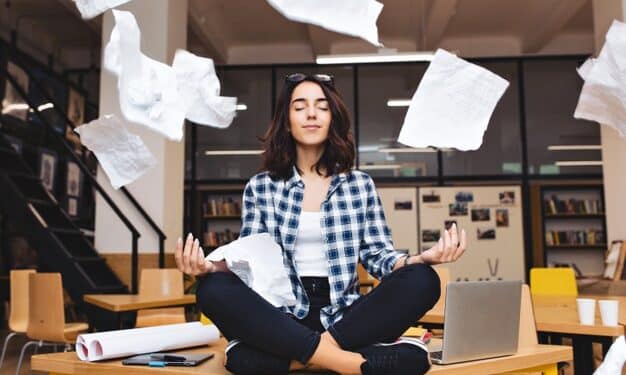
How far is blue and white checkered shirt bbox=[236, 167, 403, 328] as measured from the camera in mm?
1803

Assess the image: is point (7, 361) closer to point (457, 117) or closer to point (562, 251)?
point (457, 117)

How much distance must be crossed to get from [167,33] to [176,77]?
4.74 metres

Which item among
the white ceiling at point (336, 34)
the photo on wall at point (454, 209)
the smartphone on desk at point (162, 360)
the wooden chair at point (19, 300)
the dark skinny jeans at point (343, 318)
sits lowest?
the wooden chair at point (19, 300)

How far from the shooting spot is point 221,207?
8.88 meters

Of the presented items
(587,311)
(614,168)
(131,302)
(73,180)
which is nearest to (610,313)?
(587,311)

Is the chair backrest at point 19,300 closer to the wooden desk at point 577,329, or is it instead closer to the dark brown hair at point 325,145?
the wooden desk at point 577,329

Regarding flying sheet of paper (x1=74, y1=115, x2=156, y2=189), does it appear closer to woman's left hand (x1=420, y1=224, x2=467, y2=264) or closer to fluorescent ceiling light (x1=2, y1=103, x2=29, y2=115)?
woman's left hand (x1=420, y1=224, x2=467, y2=264)

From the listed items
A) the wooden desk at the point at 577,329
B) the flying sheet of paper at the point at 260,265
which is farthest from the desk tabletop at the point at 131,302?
the flying sheet of paper at the point at 260,265

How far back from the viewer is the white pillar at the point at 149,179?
5910 millimetres

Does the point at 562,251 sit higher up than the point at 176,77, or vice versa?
the point at 176,77

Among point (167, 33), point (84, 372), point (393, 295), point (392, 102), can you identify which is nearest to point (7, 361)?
point (167, 33)

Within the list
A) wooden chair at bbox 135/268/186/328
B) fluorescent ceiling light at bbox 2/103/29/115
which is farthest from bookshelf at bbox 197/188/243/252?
wooden chair at bbox 135/268/186/328

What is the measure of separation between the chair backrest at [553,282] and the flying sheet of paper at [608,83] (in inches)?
122

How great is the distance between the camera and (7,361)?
5.15 m
